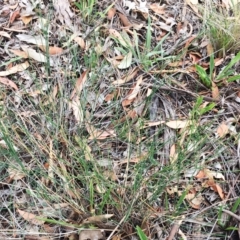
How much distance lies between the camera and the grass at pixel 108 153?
1366 millimetres

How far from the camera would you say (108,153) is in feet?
4.88

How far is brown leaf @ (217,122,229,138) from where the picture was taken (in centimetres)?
159

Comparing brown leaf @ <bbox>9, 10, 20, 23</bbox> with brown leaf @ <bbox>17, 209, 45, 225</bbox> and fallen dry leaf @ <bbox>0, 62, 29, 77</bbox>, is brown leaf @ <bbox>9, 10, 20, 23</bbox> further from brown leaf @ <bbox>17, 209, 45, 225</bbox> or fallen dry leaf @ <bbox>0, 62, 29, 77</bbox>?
brown leaf @ <bbox>17, 209, 45, 225</bbox>

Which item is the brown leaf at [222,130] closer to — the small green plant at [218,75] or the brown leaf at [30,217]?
the small green plant at [218,75]

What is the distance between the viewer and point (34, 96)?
166cm

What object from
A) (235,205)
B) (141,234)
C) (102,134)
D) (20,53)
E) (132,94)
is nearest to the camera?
(141,234)

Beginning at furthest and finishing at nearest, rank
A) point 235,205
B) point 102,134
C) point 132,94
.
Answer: point 132,94
point 102,134
point 235,205

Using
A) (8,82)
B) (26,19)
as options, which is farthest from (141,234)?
(26,19)

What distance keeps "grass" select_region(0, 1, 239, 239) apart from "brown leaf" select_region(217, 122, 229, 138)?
0.02 m

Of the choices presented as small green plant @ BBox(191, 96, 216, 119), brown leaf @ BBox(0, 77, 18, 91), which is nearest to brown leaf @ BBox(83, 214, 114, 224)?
small green plant @ BBox(191, 96, 216, 119)

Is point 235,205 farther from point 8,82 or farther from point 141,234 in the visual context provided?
point 8,82

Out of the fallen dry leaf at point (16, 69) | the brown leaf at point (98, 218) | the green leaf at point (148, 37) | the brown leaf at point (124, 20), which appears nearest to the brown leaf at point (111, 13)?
the brown leaf at point (124, 20)

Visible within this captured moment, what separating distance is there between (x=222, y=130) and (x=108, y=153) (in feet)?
1.42

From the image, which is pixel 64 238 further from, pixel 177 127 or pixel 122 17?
pixel 122 17
